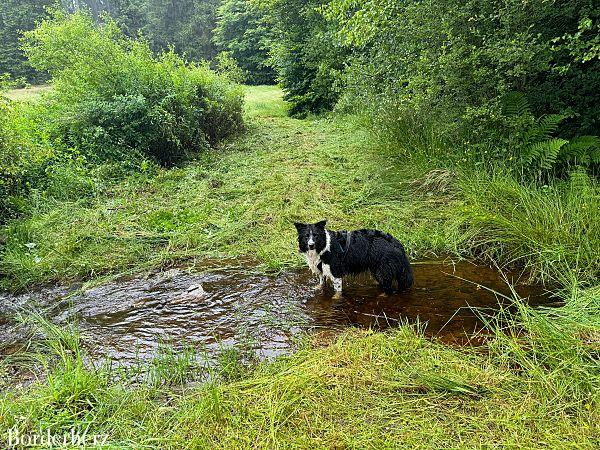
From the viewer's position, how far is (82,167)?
7.79 meters

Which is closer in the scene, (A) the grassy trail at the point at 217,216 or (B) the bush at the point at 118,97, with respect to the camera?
(A) the grassy trail at the point at 217,216

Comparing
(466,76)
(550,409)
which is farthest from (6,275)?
(466,76)

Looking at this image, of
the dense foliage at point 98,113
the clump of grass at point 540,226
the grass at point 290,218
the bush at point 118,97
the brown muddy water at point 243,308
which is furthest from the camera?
the bush at point 118,97

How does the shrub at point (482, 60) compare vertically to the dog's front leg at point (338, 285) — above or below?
above

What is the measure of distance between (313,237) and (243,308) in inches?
41.9

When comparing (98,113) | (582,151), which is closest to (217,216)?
Result: (98,113)

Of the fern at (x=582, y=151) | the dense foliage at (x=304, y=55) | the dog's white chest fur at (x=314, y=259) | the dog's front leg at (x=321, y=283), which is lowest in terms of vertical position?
the dog's front leg at (x=321, y=283)

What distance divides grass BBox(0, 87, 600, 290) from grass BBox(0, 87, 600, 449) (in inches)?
1.0

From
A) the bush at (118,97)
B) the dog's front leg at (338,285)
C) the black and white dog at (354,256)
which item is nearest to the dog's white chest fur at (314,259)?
the black and white dog at (354,256)

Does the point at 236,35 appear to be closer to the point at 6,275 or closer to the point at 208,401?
the point at 6,275

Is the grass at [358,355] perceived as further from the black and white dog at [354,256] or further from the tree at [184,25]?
the tree at [184,25]

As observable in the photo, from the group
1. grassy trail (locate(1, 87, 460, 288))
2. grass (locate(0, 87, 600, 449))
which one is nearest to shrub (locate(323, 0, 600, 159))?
grass (locate(0, 87, 600, 449))

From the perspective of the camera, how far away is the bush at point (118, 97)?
28.3 feet

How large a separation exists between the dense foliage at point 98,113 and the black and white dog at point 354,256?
546 cm
